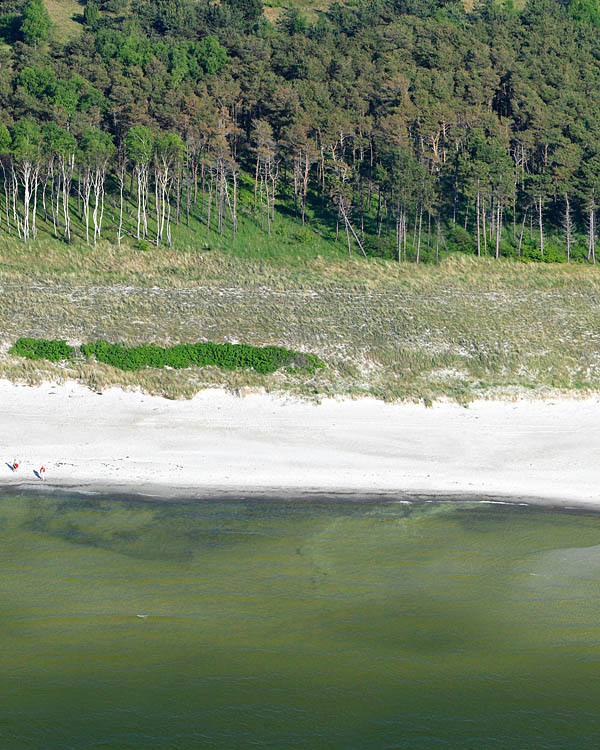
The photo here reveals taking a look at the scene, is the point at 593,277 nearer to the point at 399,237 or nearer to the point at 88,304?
the point at 399,237

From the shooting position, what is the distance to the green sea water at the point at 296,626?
14297 millimetres

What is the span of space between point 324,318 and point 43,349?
14739mm

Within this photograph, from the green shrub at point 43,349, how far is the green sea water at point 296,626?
12807 millimetres

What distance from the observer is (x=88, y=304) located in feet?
135

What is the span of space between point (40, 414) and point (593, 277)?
1587 inches

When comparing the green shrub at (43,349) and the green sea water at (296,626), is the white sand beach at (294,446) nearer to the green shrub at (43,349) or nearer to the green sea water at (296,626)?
the green sea water at (296,626)

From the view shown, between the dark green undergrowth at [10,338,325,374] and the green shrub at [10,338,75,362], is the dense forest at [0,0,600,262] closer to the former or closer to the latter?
the green shrub at [10,338,75,362]

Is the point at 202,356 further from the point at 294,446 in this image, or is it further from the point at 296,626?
the point at 296,626

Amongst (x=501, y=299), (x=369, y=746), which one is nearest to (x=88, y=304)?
(x=501, y=299)

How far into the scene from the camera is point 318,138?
69.1 metres

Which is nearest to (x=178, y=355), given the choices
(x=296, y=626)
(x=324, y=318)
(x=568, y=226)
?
(x=324, y=318)

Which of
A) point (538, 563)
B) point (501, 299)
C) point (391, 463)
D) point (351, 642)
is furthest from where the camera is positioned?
point (501, 299)

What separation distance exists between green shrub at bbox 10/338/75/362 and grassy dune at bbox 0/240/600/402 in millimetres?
A: 590

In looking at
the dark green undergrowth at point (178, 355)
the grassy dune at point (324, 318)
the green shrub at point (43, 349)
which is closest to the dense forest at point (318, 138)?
the grassy dune at point (324, 318)
